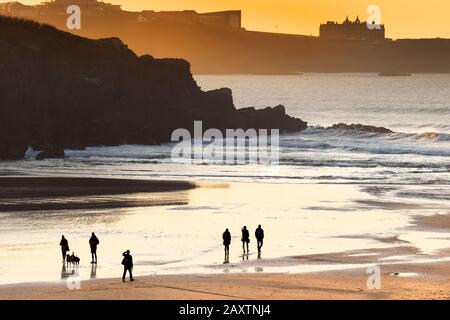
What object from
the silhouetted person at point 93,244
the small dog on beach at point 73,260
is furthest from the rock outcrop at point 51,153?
the small dog on beach at point 73,260

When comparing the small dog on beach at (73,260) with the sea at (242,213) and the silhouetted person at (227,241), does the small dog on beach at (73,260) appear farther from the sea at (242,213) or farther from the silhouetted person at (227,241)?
the silhouetted person at (227,241)

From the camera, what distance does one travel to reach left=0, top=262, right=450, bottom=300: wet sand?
96.1 ft

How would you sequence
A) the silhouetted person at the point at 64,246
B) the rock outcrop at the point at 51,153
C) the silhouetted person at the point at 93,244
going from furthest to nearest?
the rock outcrop at the point at 51,153 → the silhouetted person at the point at 93,244 → the silhouetted person at the point at 64,246

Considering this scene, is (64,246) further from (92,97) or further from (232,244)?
(92,97)

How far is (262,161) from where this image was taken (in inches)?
2985

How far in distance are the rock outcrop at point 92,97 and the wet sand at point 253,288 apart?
146 feet

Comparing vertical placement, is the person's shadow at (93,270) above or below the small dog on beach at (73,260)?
below

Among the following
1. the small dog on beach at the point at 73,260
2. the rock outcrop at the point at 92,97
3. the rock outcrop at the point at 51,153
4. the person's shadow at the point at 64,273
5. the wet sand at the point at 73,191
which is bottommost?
the person's shadow at the point at 64,273

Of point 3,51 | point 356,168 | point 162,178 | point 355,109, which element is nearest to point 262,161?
point 356,168

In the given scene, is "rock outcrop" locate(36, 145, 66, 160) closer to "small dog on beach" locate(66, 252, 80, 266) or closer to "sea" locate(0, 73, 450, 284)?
"sea" locate(0, 73, 450, 284)

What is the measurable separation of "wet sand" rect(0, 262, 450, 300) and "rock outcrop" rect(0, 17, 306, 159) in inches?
1758

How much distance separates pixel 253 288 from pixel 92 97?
67.1 metres

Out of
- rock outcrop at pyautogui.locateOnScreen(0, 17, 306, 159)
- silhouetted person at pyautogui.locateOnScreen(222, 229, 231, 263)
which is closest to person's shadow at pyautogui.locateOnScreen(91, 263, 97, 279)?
silhouetted person at pyautogui.locateOnScreen(222, 229, 231, 263)

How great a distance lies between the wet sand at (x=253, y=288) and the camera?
29.3 m
